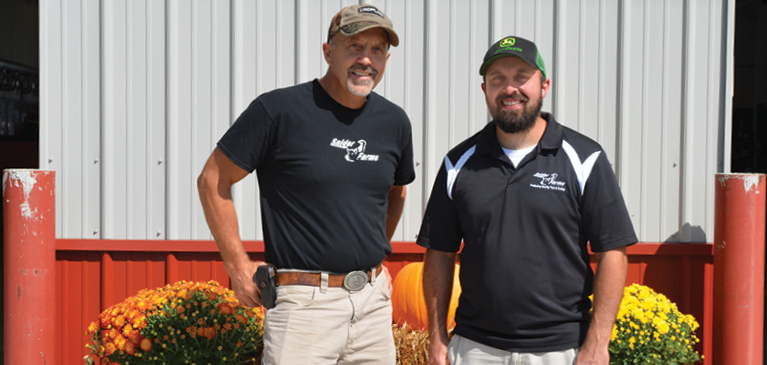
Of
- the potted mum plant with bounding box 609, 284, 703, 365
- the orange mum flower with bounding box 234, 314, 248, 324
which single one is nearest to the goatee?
the potted mum plant with bounding box 609, 284, 703, 365

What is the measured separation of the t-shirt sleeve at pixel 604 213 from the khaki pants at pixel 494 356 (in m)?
0.37

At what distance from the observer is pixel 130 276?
13.2 ft

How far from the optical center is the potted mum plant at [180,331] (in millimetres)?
3033

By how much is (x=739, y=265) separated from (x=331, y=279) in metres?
2.73

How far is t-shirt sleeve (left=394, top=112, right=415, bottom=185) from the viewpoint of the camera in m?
2.49

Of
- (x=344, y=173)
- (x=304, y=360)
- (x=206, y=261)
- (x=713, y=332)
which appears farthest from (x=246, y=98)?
(x=713, y=332)

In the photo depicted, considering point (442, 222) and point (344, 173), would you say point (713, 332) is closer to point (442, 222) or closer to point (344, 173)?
point (442, 222)

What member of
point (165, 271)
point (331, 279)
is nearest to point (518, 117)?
point (331, 279)

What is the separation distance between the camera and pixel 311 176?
2.15 m

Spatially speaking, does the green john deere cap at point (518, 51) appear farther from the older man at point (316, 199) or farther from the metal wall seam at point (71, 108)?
the metal wall seam at point (71, 108)

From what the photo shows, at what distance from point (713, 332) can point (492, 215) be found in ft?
8.66

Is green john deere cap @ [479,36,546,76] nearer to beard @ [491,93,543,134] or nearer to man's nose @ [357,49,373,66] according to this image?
beard @ [491,93,543,134]

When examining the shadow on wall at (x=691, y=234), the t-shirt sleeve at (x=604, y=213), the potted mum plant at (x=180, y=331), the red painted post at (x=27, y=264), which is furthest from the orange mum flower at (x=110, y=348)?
the shadow on wall at (x=691, y=234)

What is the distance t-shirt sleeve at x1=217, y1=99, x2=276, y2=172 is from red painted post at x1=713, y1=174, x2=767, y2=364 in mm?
2880
